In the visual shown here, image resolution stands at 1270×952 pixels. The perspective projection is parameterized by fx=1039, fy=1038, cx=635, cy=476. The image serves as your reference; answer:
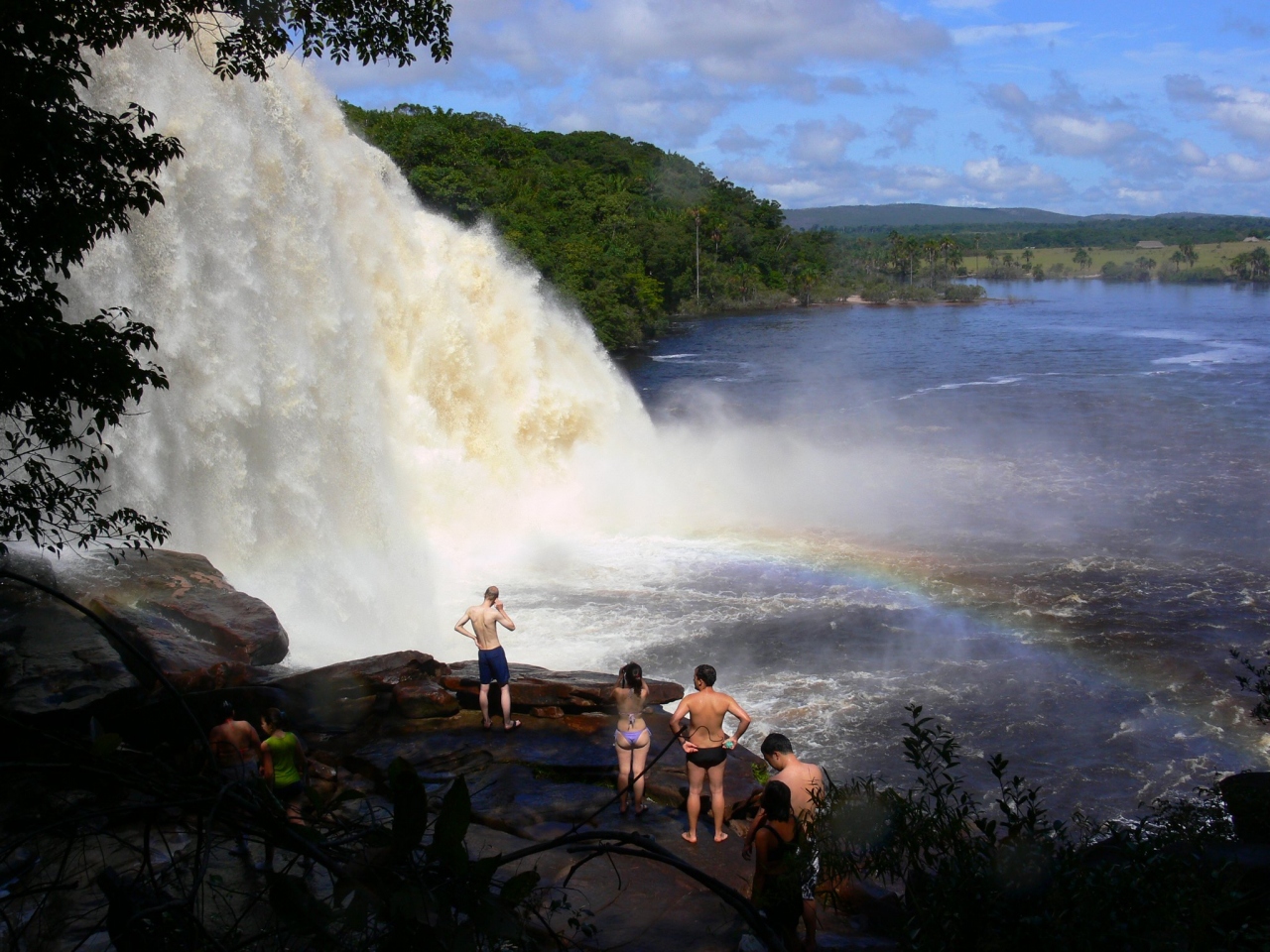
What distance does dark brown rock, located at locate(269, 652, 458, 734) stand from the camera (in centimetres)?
999

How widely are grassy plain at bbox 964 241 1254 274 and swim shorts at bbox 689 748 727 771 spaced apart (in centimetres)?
13889

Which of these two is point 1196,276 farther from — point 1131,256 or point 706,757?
point 706,757

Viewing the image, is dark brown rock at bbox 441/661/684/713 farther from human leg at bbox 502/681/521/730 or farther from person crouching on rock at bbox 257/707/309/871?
person crouching on rock at bbox 257/707/309/871

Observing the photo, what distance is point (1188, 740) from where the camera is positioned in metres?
11.8

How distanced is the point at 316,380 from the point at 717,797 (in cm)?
1146

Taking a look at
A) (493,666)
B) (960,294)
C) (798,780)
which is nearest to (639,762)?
(493,666)

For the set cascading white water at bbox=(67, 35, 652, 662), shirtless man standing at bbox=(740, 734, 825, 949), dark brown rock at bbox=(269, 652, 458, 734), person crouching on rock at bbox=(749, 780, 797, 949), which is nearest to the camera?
person crouching on rock at bbox=(749, 780, 797, 949)

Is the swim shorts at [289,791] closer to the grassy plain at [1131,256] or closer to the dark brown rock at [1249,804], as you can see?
the dark brown rock at [1249,804]

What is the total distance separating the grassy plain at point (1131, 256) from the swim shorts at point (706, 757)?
139 meters

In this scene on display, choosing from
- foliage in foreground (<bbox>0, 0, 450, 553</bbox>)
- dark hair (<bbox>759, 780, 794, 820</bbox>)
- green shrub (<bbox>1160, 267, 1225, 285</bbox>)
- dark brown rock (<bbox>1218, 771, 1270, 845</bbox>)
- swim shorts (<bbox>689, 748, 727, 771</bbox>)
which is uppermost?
green shrub (<bbox>1160, 267, 1225, 285</bbox>)

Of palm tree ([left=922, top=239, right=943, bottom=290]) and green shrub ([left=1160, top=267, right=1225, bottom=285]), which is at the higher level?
palm tree ([left=922, top=239, right=943, bottom=290])

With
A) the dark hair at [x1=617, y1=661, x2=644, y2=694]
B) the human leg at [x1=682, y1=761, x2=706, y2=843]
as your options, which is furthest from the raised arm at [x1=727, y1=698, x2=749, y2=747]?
the dark hair at [x1=617, y1=661, x2=644, y2=694]

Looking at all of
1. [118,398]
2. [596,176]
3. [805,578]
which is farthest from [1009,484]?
[596,176]

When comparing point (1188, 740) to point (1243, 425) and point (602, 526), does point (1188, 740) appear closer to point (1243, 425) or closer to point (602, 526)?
point (602, 526)
